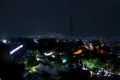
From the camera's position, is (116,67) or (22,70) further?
(116,67)

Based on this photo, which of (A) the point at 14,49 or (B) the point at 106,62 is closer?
(A) the point at 14,49

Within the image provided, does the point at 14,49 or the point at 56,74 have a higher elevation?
the point at 14,49

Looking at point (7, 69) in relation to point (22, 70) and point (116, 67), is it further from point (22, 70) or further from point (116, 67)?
point (116, 67)

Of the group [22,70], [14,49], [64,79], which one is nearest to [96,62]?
[64,79]

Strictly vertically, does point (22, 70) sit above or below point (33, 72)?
above

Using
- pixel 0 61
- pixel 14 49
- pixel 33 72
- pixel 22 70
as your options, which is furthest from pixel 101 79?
pixel 0 61

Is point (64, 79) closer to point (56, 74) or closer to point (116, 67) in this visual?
point (56, 74)

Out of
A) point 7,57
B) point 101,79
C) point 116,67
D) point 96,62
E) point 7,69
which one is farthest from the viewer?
point 96,62

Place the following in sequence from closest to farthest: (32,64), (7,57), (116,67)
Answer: (7,57) → (32,64) → (116,67)

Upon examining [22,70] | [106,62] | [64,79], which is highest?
[22,70]
